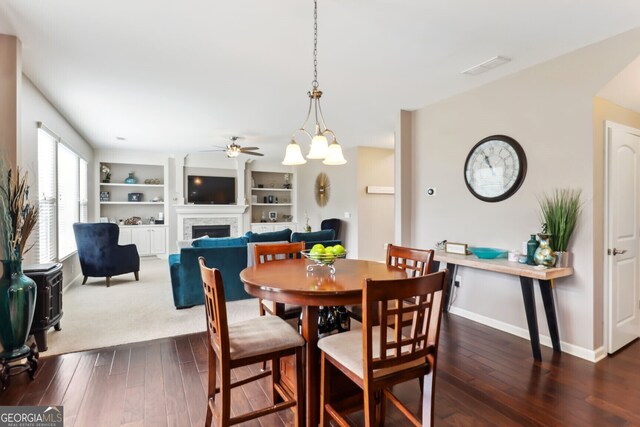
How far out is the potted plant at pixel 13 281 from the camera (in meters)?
2.32

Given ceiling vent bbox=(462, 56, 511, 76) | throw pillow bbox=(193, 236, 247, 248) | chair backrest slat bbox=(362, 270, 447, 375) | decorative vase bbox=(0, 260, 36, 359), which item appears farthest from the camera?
throw pillow bbox=(193, 236, 247, 248)

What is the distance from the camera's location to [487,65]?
3.02 m

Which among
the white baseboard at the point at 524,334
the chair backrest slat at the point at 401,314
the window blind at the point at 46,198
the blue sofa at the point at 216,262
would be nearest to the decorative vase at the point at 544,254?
the white baseboard at the point at 524,334

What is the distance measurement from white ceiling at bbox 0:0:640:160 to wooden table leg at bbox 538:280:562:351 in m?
2.04

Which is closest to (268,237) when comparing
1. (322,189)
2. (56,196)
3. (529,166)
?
(56,196)

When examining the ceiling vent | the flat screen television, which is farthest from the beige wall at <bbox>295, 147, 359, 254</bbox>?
the ceiling vent

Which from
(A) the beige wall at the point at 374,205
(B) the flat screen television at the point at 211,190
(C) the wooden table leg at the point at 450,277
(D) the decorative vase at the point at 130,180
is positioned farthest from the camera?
(B) the flat screen television at the point at 211,190

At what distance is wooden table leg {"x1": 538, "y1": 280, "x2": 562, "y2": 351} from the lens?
2.77 metres

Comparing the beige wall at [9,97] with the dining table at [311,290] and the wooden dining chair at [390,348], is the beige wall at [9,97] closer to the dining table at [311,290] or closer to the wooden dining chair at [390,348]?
the dining table at [311,290]

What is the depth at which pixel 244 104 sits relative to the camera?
13.9 feet

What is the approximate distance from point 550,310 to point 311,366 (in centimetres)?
229

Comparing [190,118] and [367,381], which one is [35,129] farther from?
[367,381]

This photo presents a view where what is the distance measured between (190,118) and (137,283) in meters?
2.83

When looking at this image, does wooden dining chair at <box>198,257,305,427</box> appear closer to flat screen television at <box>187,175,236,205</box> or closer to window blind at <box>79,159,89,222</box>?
window blind at <box>79,159,89,222</box>
